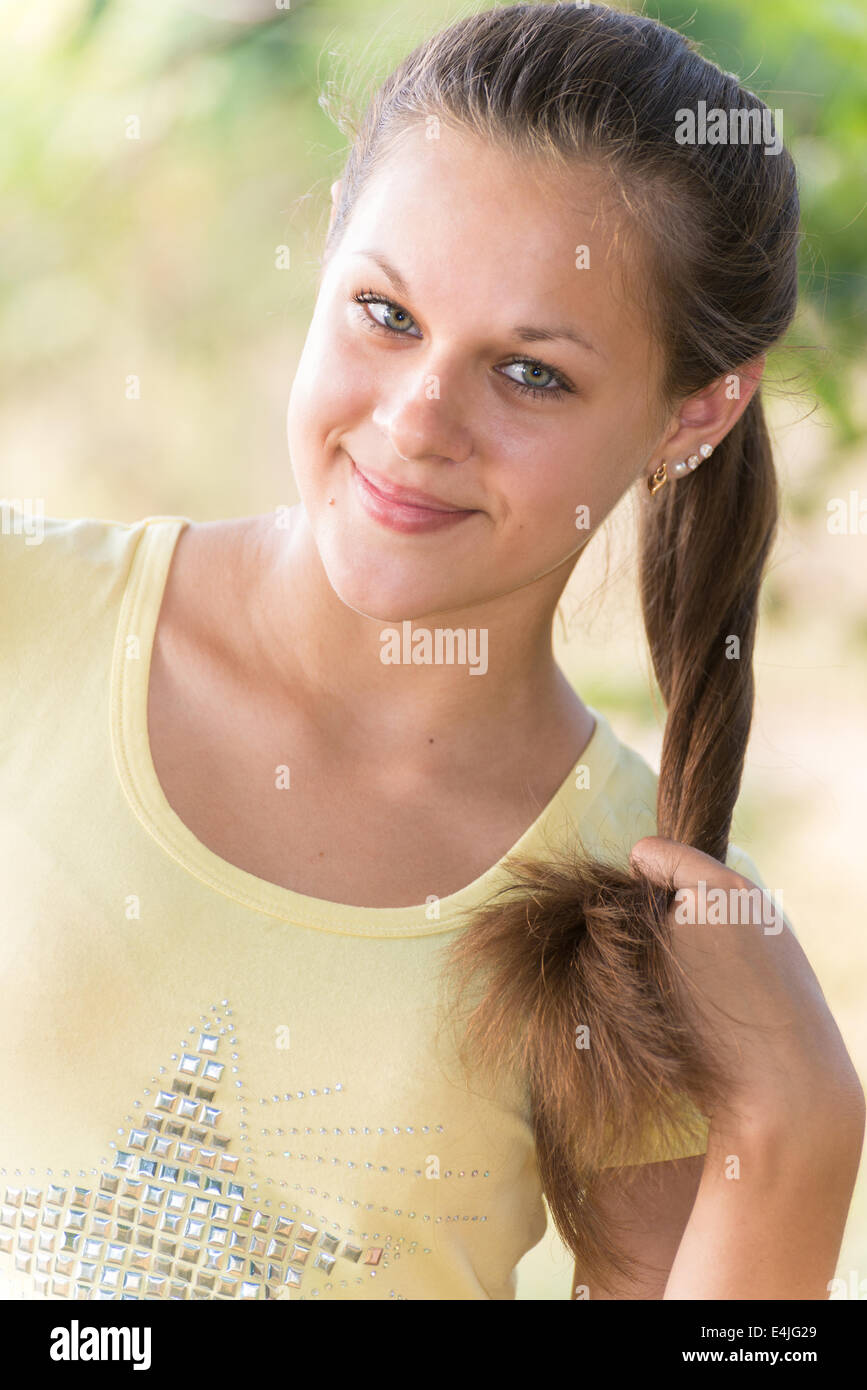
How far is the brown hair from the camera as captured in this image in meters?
1.08

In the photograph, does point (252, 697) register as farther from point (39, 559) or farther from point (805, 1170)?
point (805, 1170)

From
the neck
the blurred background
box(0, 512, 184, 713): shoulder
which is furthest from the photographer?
the blurred background

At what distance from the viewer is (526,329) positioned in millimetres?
1025

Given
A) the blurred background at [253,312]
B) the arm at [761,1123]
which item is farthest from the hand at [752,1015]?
the blurred background at [253,312]

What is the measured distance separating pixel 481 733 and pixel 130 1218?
19.3 inches

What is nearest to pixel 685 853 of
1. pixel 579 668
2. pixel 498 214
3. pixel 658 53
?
pixel 498 214

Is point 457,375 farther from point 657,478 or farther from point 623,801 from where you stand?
point 623,801

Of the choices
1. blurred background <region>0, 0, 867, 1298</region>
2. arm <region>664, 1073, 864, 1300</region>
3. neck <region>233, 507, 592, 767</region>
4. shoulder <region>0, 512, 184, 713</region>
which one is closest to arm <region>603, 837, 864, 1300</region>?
arm <region>664, 1073, 864, 1300</region>

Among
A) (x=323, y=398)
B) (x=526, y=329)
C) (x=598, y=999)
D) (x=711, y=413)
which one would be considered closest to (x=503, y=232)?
(x=526, y=329)

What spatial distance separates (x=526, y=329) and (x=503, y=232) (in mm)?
68

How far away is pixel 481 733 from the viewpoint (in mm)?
1296

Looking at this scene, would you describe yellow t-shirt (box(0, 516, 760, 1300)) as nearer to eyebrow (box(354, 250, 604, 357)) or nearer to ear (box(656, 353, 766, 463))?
eyebrow (box(354, 250, 604, 357))

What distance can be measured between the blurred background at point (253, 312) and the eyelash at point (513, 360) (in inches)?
42.1

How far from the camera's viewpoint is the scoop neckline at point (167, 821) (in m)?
1.09
